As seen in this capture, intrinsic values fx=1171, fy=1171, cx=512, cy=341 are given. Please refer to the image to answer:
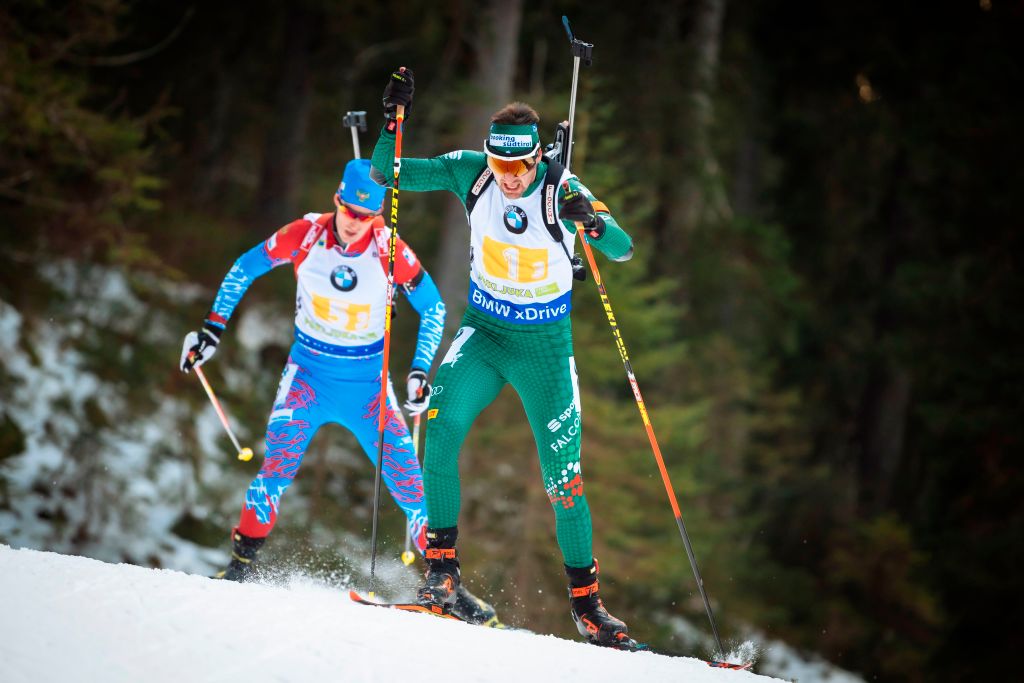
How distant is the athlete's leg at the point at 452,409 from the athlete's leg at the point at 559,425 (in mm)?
157

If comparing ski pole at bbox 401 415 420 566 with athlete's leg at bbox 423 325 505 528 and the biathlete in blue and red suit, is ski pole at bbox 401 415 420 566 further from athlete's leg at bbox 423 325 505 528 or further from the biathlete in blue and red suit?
athlete's leg at bbox 423 325 505 528

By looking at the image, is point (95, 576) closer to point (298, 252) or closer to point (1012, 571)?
point (298, 252)

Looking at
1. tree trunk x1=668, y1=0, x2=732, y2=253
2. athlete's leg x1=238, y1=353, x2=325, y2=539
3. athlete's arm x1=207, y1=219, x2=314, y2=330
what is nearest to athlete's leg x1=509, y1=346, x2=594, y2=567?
athlete's leg x1=238, y1=353, x2=325, y2=539

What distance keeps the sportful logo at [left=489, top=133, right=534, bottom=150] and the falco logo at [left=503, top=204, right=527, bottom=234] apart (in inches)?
12.0

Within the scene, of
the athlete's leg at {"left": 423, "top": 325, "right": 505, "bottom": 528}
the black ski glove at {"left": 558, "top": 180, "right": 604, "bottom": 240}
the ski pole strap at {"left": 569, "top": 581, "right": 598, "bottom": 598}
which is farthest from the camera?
the ski pole strap at {"left": 569, "top": 581, "right": 598, "bottom": 598}

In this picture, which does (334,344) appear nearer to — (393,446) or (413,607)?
(393,446)

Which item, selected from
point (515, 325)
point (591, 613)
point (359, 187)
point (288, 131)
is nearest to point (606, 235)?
point (515, 325)

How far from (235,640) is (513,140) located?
8.48 feet

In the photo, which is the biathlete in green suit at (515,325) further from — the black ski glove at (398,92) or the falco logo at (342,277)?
the falco logo at (342,277)

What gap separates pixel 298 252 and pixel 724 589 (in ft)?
41.9

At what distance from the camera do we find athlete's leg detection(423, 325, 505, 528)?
5.83 metres

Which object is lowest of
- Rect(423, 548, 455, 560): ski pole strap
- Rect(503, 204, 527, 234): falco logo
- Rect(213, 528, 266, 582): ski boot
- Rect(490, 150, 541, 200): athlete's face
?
Rect(213, 528, 266, 582): ski boot

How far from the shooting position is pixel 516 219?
18.6 feet

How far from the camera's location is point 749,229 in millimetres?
18719
